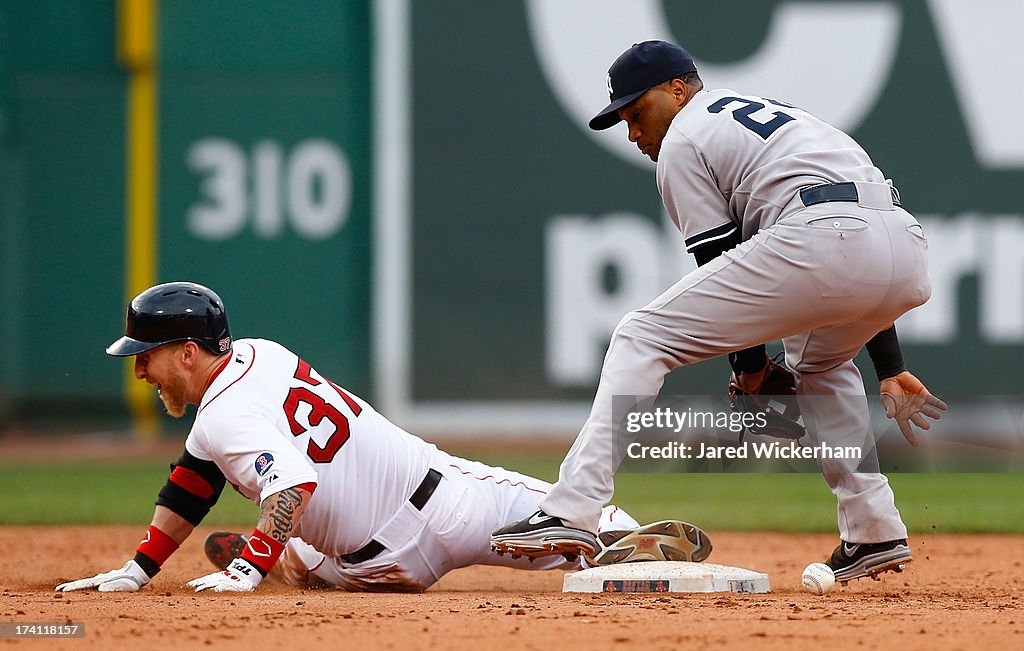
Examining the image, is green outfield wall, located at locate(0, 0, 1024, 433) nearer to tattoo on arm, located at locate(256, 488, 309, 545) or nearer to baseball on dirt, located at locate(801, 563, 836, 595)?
baseball on dirt, located at locate(801, 563, 836, 595)

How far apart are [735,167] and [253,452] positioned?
1500mm

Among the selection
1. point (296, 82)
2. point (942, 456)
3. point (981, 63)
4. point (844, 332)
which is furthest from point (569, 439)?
point (844, 332)

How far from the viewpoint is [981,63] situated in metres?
10.6

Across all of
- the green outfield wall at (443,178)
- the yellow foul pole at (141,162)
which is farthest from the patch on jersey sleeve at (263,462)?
the yellow foul pole at (141,162)

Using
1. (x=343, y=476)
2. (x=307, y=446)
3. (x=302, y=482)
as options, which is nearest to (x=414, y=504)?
(x=343, y=476)

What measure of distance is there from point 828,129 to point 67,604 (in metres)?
2.44

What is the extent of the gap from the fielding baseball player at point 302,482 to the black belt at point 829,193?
46.0 inches

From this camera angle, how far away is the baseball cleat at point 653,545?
4027 mm

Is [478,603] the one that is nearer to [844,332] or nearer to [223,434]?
[223,434]

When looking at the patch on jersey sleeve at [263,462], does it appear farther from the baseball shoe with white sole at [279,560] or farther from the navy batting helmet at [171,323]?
the baseball shoe with white sole at [279,560]

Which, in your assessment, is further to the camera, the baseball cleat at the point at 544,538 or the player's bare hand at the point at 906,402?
the player's bare hand at the point at 906,402

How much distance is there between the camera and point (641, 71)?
12.0ft

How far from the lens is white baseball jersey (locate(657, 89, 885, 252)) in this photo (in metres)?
3.52

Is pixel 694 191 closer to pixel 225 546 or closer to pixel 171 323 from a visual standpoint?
pixel 171 323
